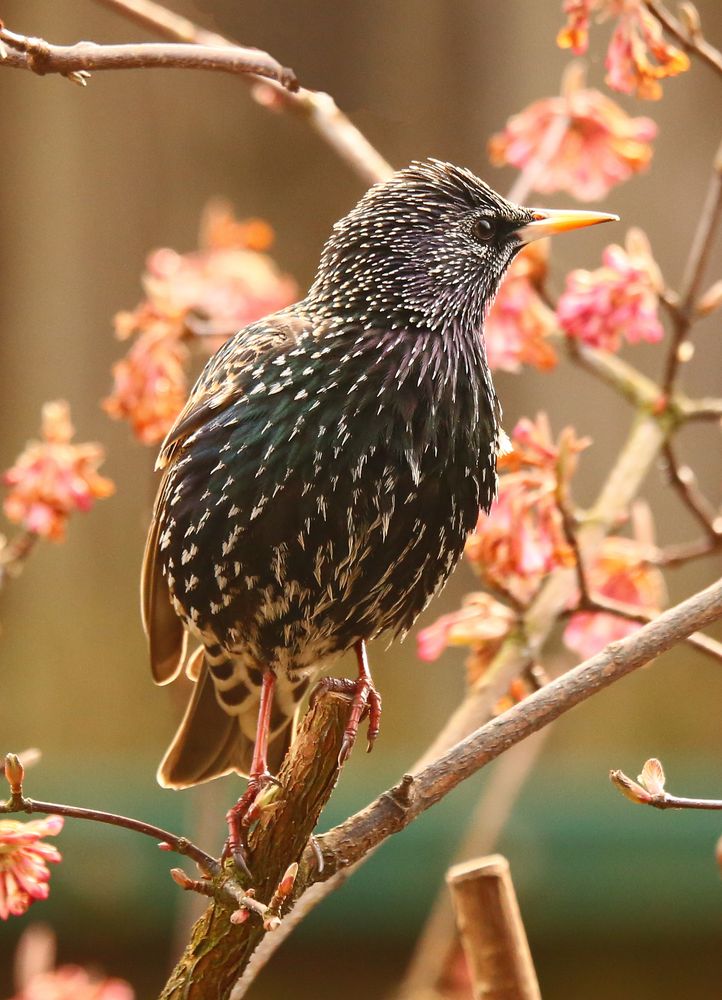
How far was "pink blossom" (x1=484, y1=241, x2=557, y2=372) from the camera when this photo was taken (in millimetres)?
1860

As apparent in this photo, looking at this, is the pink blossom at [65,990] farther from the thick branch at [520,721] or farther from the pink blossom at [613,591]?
the pink blossom at [613,591]

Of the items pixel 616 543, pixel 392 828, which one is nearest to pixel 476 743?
pixel 392 828

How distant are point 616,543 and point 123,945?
1.90 m

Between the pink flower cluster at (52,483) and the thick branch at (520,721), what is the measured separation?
0.66 metres

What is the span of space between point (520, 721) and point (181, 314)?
865mm

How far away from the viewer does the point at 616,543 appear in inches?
77.7

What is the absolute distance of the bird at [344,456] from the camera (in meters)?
1.51

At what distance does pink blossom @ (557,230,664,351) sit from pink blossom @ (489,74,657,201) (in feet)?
0.83

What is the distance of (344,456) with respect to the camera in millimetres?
1489

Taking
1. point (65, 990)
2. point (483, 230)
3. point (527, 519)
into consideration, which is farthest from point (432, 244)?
point (65, 990)

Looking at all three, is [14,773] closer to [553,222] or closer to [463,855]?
[553,222]

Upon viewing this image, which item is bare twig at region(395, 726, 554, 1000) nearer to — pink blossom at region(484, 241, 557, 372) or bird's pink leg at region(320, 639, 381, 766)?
bird's pink leg at region(320, 639, 381, 766)

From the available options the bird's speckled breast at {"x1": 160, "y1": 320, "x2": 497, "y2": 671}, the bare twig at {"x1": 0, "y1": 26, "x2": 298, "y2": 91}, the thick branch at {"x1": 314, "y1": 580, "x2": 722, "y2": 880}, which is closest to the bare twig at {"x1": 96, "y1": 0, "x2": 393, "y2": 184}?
the bird's speckled breast at {"x1": 160, "y1": 320, "x2": 497, "y2": 671}

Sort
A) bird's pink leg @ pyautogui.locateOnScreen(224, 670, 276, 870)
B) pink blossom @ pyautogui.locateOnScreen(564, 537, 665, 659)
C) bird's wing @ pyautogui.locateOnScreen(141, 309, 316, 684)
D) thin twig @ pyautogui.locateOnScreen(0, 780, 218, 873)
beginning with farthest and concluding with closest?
pink blossom @ pyautogui.locateOnScreen(564, 537, 665, 659) < bird's wing @ pyautogui.locateOnScreen(141, 309, 316, 684) < bird's pink leg @ pyautogui.locateOnScreen(224, 670, 276, 870) < thin twig @ pyautogui.locateOnScreen(0, 780, 218, 873)
